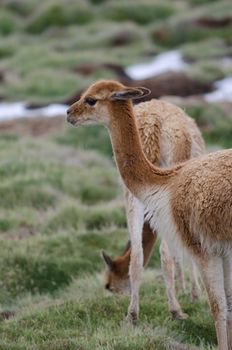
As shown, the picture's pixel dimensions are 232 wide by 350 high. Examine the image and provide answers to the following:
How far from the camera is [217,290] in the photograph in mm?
6141

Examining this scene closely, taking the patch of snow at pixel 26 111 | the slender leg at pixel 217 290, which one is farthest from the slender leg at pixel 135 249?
the patch of snow at pixel 26 111

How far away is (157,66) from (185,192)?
23.4m

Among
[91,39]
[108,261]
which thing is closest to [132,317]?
[108,261]

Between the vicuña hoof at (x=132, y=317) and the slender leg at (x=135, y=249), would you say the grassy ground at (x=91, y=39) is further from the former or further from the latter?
the vicuña hoof at (x=132, y=317)

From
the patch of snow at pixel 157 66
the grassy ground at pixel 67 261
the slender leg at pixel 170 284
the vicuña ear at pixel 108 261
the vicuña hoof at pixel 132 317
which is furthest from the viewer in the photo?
the patch of snow at pixel 157 66

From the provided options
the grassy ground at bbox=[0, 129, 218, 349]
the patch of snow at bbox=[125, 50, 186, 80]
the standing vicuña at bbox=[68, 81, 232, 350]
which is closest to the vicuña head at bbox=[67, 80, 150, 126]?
the standing vicuña at bbox=[68, 81, 232, 350]

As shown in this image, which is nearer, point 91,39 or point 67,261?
point 67,261

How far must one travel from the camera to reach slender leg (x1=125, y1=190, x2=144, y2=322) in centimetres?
753

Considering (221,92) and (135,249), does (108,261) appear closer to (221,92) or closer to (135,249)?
(135,249)

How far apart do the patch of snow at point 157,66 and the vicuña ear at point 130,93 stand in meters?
20.5

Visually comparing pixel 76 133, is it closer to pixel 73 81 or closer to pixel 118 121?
pixel 73 81

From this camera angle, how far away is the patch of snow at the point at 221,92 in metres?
21.6

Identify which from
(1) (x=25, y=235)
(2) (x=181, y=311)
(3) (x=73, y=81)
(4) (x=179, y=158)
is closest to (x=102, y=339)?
(2) (x=181, y=311)

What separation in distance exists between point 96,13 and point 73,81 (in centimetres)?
1464
